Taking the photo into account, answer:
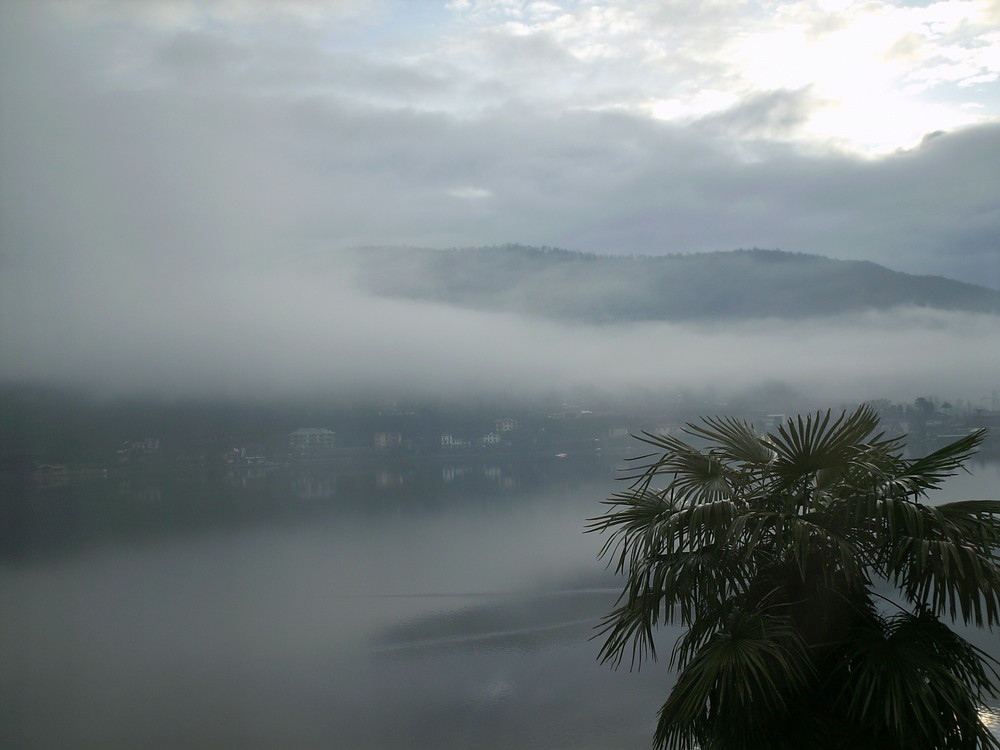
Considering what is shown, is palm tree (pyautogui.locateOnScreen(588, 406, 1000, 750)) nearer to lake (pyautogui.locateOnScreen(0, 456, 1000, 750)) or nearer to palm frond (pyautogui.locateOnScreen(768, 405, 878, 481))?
palm frond (pyautogui.locateOnScreen(768, 405, 878, 481))

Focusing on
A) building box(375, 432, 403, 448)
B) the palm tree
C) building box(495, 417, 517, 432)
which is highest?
the palm tree

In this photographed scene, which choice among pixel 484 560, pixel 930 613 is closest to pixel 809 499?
pixel 930 613

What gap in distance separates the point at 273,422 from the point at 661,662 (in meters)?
65.7

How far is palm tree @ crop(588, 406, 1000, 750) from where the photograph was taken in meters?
3.71

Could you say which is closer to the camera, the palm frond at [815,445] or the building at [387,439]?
the palm frond at [815,445]

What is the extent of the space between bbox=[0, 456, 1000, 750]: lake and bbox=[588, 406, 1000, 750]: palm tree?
20.3ft

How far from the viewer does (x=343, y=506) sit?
41.9m

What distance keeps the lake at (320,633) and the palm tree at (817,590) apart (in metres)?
6.18

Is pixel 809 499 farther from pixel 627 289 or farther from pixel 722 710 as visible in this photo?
pixel 627 289

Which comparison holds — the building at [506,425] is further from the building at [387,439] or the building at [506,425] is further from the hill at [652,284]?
the hill at [652,284]

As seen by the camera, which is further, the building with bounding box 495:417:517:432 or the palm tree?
the building with bounding box 495:417:517:432

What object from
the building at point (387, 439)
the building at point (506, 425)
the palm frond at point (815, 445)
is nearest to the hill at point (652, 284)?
the building at point (506, 425)

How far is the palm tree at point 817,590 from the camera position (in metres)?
3.71

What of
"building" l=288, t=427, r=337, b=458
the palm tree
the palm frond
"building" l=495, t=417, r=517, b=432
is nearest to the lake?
the palm tree
